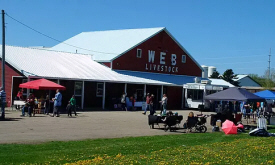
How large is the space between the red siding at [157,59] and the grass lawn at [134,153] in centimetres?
2631

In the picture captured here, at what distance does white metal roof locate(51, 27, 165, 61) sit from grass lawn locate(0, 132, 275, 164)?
2635cm

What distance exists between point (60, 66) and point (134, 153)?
23.6 m

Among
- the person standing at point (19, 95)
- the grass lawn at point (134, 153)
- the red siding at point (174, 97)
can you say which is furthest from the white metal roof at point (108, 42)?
the grass lawn at point (134, 153)

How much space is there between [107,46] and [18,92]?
15252 millimetres

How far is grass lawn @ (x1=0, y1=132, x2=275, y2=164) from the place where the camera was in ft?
34.2

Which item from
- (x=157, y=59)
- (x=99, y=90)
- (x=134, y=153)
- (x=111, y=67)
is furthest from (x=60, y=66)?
(x=134, y=153)

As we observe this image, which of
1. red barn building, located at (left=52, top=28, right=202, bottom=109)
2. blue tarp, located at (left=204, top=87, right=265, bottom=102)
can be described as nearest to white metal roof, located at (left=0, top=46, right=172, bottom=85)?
red barn building, located at (left=52, top=28, right=202, bottom=109)

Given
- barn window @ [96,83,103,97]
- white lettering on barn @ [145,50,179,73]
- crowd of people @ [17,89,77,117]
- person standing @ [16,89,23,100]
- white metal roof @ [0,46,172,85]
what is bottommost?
crowd of people @ [17,89,77,117]

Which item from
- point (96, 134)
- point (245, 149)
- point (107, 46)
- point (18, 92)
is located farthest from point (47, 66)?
point (245, 149)

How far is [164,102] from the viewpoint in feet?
99.0

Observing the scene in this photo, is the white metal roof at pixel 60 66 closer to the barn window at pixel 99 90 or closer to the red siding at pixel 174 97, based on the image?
the barn window at pixel 99 90

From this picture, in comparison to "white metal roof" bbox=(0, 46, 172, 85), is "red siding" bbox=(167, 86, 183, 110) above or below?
below

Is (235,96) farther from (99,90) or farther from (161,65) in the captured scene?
(161,65)

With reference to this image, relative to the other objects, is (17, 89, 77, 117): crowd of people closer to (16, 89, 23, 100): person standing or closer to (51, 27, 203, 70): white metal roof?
(16, 89, 23, 100): person standing
